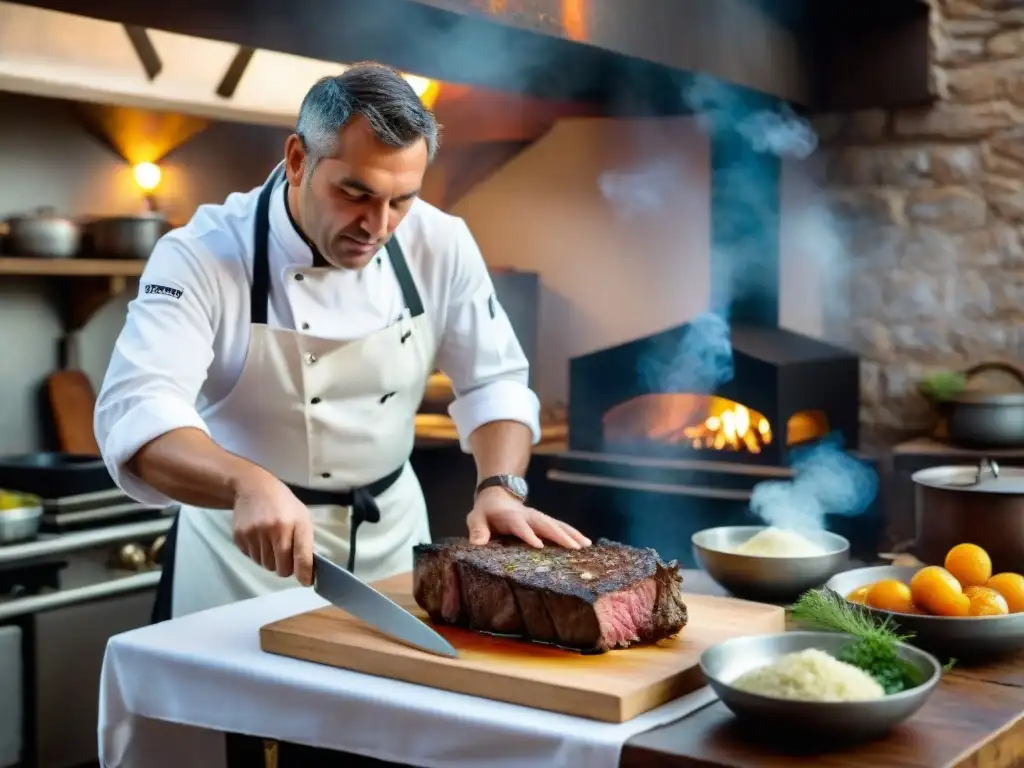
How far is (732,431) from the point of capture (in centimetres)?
437

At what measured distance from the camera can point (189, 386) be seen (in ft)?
7.48

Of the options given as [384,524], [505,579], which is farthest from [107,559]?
[505,579]

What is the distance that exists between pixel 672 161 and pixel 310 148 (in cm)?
309

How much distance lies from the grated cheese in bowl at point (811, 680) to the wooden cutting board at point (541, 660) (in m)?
0.17

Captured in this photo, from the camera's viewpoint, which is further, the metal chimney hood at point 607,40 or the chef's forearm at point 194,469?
the metal chimney hood at point 607,40

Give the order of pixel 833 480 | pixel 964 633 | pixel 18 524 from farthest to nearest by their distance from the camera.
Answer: pixel 833 480 → pixel 18 524 → pixel 964 633

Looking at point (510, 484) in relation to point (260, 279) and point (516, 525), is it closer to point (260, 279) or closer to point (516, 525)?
point (516, 525)

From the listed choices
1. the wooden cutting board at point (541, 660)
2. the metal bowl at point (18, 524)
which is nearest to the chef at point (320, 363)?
the wooden cutting board at point (541, 660)

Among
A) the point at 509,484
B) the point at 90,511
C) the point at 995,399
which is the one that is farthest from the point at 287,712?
the point at 995,399

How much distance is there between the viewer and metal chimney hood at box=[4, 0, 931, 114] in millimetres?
3031

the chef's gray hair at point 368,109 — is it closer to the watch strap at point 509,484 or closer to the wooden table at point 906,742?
the watch strap at point 509,484

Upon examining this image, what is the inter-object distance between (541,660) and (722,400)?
282 cm

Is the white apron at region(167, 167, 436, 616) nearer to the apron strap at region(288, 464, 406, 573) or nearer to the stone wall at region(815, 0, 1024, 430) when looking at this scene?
the apron strap at region(288, 464, 406, 573)

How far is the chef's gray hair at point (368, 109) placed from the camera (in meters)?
2.12
